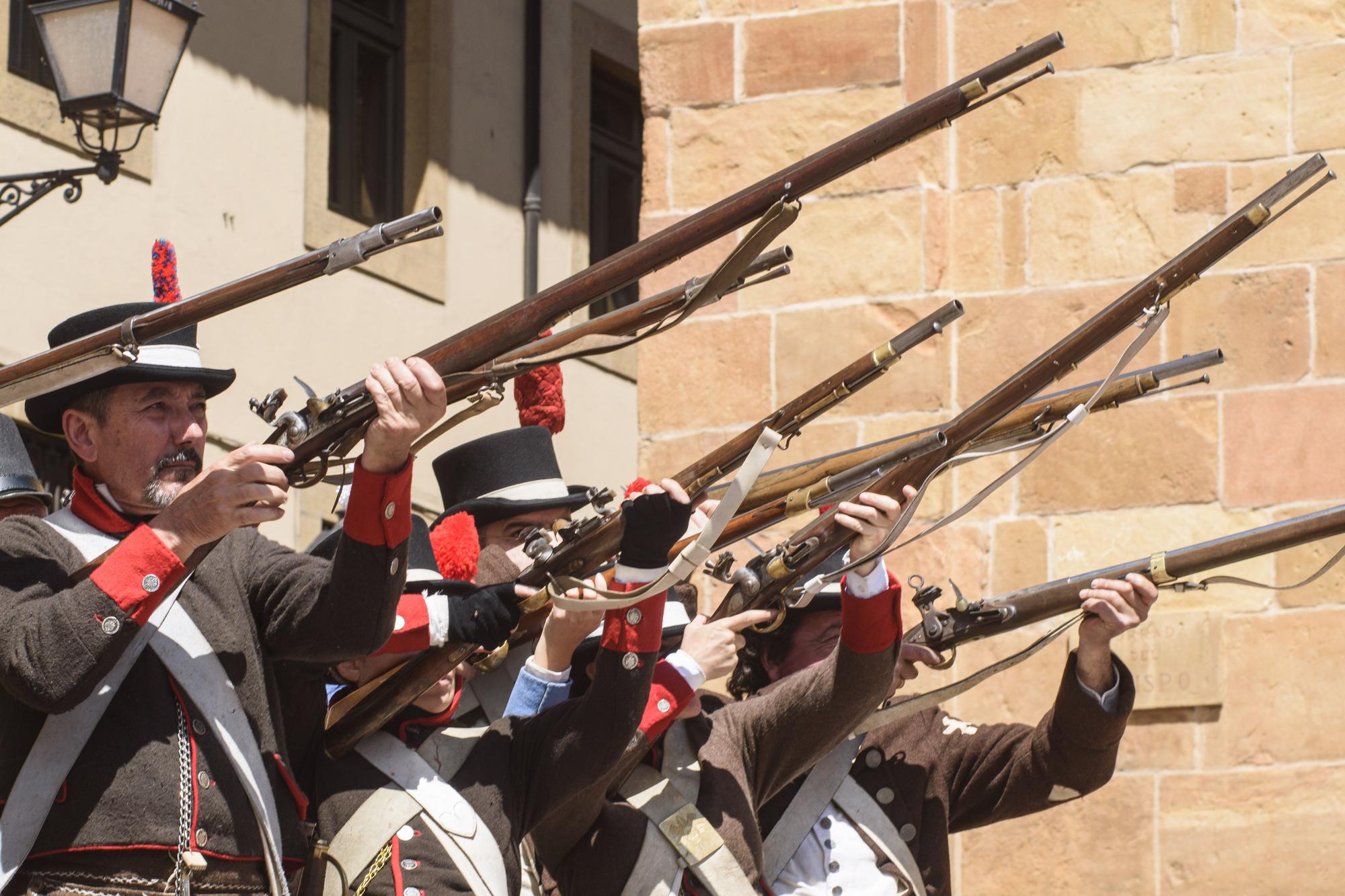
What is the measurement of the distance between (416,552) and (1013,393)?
4.14 ft

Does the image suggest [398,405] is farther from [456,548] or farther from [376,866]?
[456,548]

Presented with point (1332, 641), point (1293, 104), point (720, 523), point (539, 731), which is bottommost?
point (1332, 641)

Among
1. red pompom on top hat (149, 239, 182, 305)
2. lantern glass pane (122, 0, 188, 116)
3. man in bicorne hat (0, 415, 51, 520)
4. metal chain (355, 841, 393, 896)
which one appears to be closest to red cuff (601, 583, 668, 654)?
metal chain (355, 841, 393, 896)

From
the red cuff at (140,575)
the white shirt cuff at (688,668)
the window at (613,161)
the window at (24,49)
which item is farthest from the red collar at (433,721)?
the window at (613,161)

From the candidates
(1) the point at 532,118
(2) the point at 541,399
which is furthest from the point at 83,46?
(1) the point at 532,118

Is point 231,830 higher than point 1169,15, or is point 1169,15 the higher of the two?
point 1169,15

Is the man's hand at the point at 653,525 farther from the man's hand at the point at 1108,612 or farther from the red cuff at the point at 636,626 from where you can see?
the man's hand at the point at 1108,612

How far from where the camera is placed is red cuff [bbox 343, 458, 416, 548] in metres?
3.92

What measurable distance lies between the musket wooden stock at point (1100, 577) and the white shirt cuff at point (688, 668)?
28.3 inches

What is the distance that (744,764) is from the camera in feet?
16.7

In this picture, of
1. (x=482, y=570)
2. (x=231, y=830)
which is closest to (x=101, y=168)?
(x=482, y=570)

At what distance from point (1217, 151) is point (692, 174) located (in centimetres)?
147

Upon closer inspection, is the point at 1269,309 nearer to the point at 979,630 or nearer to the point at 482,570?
the point at 979,630

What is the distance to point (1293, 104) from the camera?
21.4ft
